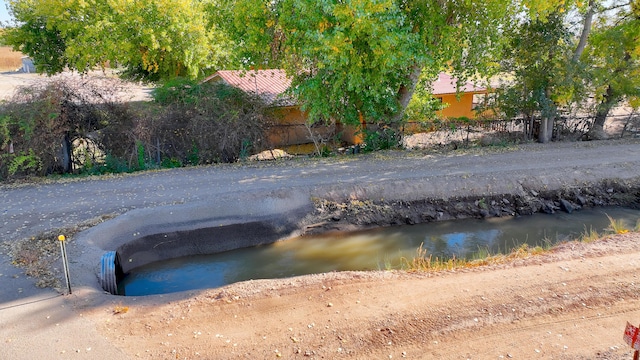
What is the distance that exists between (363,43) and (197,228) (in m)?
7.49

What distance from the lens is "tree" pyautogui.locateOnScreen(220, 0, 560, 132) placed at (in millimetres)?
13195

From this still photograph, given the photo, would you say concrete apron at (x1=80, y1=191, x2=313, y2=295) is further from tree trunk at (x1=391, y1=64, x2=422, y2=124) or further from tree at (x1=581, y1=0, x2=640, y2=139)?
tree at (x1=581, y1=0, x2=640, y2=139)

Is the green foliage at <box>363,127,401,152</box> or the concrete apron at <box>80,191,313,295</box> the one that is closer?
the concrete apron at <box>80,191,313,295</box>

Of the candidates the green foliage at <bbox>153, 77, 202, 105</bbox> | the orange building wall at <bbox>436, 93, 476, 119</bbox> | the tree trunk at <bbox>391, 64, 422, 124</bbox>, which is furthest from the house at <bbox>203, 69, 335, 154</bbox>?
the orange building wall at <bbox>436, 93, 476, 119</bbox>

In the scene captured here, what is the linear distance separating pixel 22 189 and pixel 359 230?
376 inches

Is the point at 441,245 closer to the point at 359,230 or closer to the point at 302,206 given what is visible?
the point at 359,230

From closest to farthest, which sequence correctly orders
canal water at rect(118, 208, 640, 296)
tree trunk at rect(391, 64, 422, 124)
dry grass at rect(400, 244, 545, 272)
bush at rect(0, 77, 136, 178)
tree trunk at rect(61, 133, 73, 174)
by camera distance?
dry grass at rect(400, 244, 545, 272) < canal water at rect(118, 208, 640, 296) < bush at rect(0, 77, 136, 178) < tree trunk at rect(61, 133, 73, 174) < tree trunk at rect(391, 64, 422, 124)

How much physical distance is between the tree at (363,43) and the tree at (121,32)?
424 cm

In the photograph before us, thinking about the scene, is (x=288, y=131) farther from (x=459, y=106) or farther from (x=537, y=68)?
(x=459, y=106)

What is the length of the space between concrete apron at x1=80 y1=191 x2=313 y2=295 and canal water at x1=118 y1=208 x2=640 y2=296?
274mm

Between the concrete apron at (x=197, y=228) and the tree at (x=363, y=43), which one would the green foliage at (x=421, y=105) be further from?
the concrete apron at (x=197, y=228)

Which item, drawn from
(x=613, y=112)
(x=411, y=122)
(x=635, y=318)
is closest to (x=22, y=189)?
(x=411, y=122)

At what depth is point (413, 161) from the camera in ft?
50.9

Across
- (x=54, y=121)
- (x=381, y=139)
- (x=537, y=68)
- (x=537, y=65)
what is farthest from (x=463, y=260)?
(x=54, y=121)
